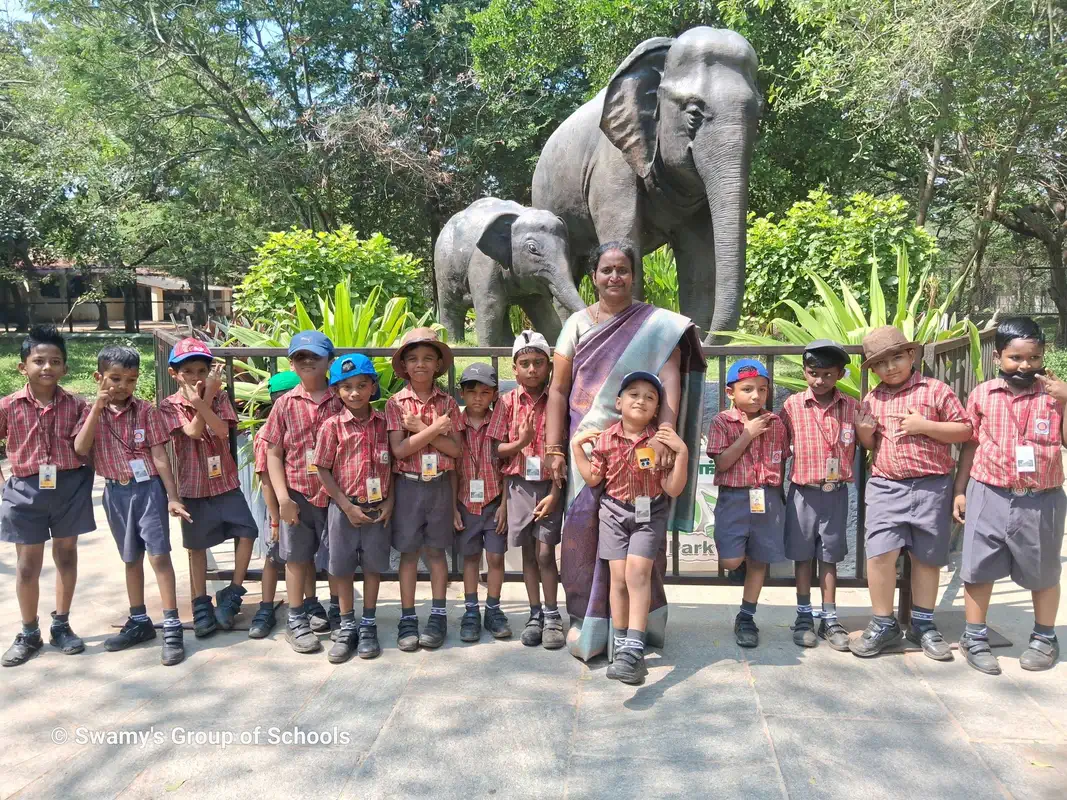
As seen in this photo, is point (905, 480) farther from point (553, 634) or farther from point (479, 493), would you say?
point (479, 493)

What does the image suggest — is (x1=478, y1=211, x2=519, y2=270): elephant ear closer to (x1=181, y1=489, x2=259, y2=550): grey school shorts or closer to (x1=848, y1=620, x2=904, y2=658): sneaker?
(x1=181, y1=489, x2=259, y2=550): grey school shorts

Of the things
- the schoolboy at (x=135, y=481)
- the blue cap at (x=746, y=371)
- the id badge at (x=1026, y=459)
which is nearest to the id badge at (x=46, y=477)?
the schoolboy at (x=135, y=481)

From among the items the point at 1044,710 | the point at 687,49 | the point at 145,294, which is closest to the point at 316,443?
the point at 1044,710

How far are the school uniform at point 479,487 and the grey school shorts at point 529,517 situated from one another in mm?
96

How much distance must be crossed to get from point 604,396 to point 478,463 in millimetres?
696

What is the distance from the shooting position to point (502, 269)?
6.69m

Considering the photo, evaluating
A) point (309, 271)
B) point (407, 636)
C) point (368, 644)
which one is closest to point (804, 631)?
point (407, 636)

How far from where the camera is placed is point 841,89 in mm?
12523

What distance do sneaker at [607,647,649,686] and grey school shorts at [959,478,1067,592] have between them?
4.71 ft

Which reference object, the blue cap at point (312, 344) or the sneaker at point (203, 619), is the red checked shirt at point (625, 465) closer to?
the blue cap at point (312, 344)

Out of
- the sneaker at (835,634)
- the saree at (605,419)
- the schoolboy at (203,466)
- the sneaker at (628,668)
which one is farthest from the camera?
the schoolboy at (203,466)

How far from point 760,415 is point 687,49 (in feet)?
9.80

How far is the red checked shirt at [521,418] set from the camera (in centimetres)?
355

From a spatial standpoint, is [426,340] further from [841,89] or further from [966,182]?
[966,182]
